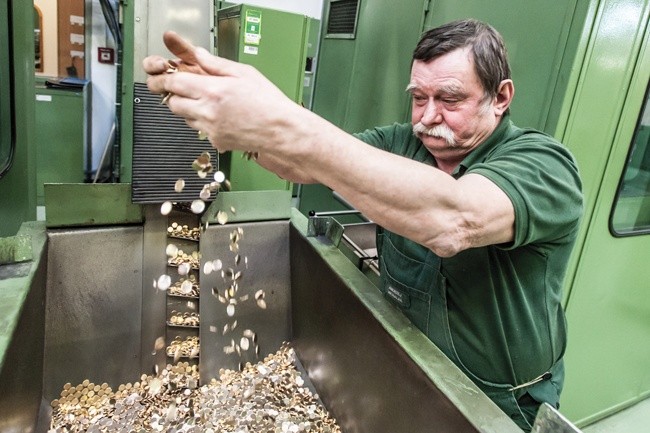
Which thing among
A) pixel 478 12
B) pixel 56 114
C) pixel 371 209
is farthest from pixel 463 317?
pixel 56 114

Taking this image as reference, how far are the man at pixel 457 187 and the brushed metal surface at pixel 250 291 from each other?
16.0 inches

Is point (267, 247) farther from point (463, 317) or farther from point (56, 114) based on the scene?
point (56, 114)

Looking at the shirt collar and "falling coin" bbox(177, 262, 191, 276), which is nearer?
the shirt collar

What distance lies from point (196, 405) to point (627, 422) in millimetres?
2111

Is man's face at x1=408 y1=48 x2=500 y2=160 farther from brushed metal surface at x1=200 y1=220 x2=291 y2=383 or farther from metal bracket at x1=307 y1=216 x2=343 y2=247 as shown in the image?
brushed metal surface at x1=200 y1=220 x2=291 y2=383

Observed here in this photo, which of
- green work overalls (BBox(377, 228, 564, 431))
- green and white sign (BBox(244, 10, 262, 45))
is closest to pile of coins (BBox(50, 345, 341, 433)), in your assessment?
green work overalls (BBox(377, 228, 564, 431))

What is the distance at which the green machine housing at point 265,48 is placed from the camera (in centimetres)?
249

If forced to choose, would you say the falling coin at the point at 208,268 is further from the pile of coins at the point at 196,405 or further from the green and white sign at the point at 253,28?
the green and white sign at the point at 253,28

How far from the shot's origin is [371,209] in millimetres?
844

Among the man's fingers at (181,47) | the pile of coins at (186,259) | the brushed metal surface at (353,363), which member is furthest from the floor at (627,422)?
the man's fingers at (181,47)

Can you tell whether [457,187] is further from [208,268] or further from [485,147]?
[208,268]

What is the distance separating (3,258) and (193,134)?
63 cm

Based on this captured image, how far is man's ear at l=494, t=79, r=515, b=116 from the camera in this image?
3.73ft

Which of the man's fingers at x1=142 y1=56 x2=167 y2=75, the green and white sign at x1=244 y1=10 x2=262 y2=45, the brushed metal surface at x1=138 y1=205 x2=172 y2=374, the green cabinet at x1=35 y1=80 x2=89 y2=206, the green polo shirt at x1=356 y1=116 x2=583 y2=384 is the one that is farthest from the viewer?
the green cabinet at x1=35 y1=80 x2=89 y2=206
